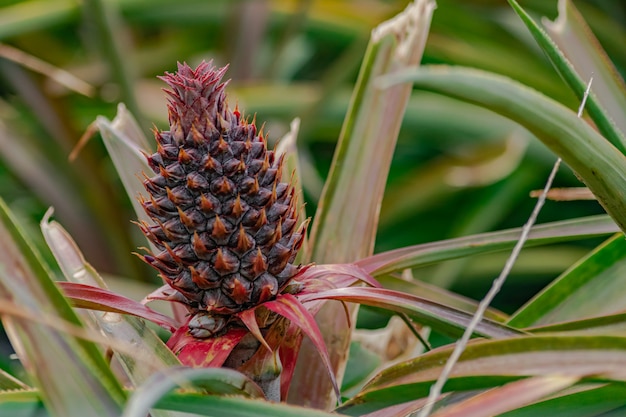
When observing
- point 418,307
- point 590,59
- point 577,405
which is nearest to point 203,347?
point 418,307

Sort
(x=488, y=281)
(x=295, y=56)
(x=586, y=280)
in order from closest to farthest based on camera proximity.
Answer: (x=586, y=280) → (x=488, y=281) → (x=295, y=56)

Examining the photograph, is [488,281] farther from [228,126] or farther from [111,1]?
[228,126]

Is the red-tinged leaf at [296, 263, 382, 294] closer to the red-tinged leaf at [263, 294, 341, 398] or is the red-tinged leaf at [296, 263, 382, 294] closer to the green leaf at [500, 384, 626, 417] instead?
the red-tinged leaf at [263, 294, 341, 398]

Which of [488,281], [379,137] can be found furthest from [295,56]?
[379,137]

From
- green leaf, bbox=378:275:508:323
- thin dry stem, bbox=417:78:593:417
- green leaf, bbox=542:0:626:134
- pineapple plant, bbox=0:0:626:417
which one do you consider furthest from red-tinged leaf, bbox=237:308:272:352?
green leaf, bbox=542:0:626:134

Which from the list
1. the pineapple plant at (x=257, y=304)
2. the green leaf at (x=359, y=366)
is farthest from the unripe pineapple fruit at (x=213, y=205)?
the green leaf at (x=359, y=366)

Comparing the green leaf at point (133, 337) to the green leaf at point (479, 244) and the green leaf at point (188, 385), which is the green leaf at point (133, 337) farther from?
the green leaf at point (479, 244)
